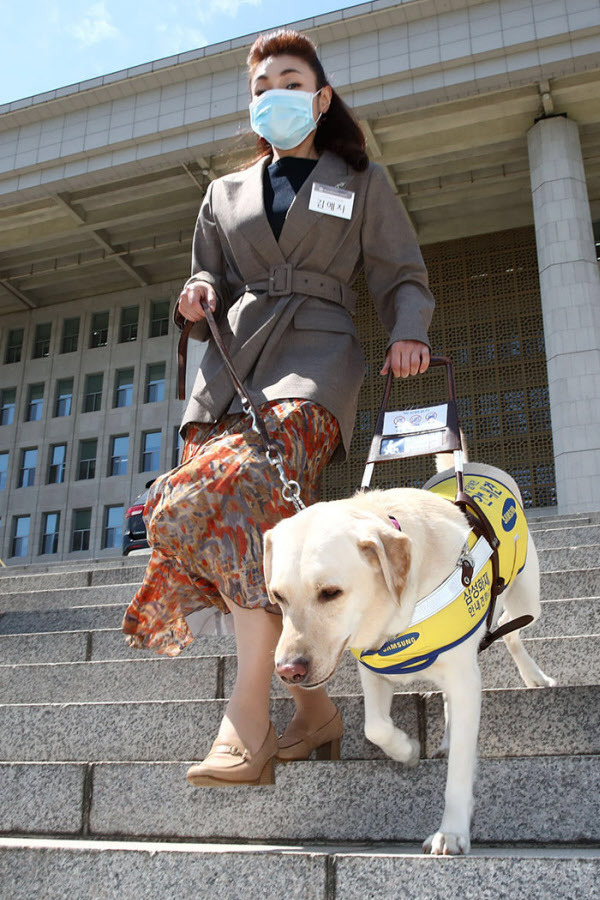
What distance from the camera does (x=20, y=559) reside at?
1164 inches

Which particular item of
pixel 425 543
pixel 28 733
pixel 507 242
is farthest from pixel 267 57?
pixel 507 242

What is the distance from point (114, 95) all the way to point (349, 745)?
2069 centimetres

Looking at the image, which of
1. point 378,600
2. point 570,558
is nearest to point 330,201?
point 378,600

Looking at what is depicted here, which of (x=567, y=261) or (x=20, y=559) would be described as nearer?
(x=567, y=261)

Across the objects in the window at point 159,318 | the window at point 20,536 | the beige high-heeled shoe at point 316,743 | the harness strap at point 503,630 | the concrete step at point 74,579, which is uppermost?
the window at point 159,318

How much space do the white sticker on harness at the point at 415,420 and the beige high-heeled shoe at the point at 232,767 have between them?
121 cm

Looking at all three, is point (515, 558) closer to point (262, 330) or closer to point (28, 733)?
point (262, 330)

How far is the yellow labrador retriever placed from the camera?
2.28 meters

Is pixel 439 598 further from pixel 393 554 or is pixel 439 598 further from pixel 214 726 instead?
pixel 214 726

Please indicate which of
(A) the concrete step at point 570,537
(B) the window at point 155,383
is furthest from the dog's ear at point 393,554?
(B) the window at point 155,383

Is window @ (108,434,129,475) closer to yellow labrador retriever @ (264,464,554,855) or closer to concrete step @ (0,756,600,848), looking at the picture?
concrete step @ (0,756,600,848)

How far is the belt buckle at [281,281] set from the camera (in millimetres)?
3246

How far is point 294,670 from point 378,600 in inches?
16.1

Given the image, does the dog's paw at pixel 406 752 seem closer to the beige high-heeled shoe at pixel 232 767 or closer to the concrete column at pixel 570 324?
the beige high-heeled shoe at pixel 232 767
